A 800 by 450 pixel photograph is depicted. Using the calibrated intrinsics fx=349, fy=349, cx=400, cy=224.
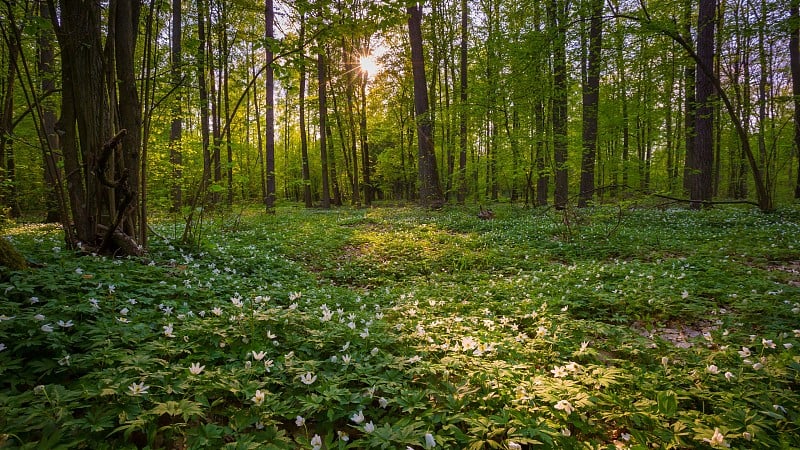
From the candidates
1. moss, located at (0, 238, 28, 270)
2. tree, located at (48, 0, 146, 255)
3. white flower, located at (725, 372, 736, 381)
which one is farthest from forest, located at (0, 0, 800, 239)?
white flower, located at (725, 372, 736, 381)

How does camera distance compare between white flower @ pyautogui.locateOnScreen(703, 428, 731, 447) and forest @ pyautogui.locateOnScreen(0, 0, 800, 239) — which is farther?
forest @ pyautogui.locateOnScreen(0, 0, 800, 239)

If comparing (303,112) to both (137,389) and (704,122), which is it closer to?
(704,122)

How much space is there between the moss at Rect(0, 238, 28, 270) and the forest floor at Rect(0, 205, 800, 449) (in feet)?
0.55

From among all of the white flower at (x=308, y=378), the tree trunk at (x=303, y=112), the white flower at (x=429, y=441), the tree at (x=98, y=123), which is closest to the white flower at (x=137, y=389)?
the white flower at (x=308, y=378)

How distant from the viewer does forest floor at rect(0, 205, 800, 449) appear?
83.0 inches

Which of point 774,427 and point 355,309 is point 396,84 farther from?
point 774,427

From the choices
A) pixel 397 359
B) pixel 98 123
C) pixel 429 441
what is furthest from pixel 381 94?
pixel 429 441

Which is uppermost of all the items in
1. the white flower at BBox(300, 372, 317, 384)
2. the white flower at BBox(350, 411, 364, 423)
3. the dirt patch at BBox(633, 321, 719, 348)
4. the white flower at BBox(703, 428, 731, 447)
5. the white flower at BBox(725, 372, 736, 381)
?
the white flower at BBox(300, 372, 317, 384)

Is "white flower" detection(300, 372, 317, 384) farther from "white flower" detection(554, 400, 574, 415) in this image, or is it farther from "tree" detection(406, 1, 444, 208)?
"tree" detection(406, 1, 444, 208)

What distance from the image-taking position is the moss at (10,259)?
3.80 meters

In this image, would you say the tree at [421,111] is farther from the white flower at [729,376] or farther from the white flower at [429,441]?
the white flower at [429,441]

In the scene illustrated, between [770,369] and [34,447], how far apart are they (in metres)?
4.91

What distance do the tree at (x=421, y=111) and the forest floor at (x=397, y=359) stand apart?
1115cm

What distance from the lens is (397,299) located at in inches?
217
